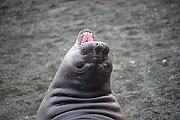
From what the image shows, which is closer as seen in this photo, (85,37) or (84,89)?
(84,89)

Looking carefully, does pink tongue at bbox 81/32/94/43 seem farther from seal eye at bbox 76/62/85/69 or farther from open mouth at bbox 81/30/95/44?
seal eye at bbox 76/62/85/69

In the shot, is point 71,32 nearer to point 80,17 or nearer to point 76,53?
point 80,17

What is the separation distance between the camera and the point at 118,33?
555 centimetres

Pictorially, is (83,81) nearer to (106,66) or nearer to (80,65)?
(80,65)

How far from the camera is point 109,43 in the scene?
5262mm

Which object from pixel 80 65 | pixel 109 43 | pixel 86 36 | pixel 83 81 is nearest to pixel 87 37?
pixel 86 36

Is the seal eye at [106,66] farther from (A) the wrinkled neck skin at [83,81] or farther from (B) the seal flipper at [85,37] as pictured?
(B) the seal flipper at [85,37]

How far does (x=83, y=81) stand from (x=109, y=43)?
3080mm

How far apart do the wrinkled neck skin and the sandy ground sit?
1488 mm

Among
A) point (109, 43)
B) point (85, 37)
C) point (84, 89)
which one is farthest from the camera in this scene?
point (109, 43)

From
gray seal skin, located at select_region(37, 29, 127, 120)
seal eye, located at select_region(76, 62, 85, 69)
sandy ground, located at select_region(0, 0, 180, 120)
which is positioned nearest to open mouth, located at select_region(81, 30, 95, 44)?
gray seal skin, located at select_region(37, 29, 127, 120)

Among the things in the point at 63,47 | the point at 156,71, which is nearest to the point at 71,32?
the point at 63,47

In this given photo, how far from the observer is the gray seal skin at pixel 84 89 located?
7.12 ft

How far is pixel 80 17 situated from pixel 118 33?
0.98 m
